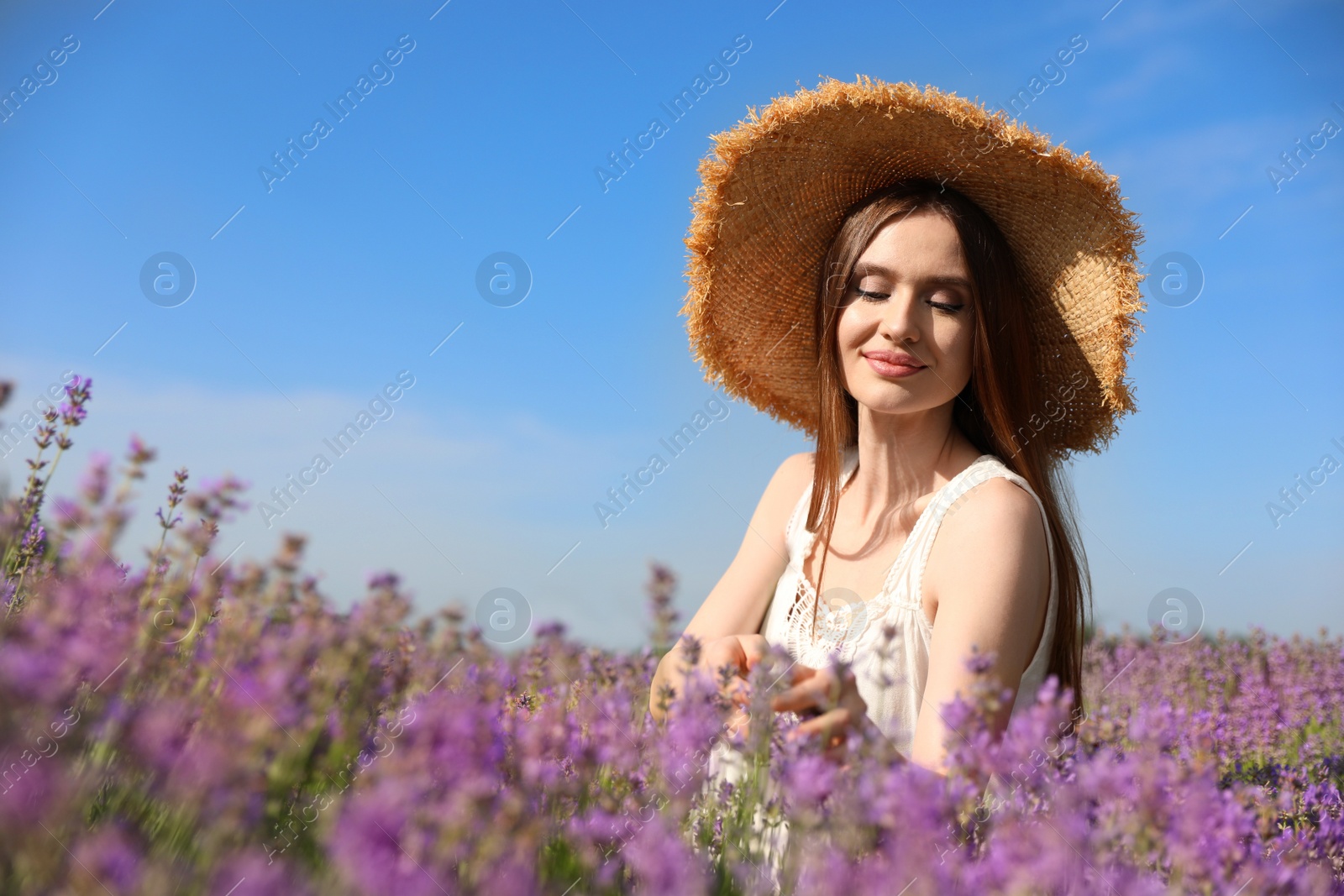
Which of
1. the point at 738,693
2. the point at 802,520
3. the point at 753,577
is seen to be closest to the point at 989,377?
the point at 802,520

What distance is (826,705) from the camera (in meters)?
1.58

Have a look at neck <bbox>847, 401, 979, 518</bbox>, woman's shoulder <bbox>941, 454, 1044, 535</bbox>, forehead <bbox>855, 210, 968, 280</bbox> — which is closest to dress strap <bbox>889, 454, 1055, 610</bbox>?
woman's shoulder <bbox>941, 454, 1044, 535</bbox>

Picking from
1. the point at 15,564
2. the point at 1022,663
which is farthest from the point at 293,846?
the point at 1022,663

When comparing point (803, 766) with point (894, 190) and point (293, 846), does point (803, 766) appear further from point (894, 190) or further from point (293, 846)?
point (894, 190)

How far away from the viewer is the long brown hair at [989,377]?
2811 millimetres

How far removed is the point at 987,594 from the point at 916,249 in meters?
1.03

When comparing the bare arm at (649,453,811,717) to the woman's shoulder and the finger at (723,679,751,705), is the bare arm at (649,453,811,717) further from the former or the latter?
the finger at (723,679,751,705)

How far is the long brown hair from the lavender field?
0.92 metres

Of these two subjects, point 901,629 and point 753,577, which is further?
point 753,577

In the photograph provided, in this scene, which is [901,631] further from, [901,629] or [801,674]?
[801,674]

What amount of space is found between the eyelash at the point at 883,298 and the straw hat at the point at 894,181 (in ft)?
1.59

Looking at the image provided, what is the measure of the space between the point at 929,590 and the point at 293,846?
6.39ft

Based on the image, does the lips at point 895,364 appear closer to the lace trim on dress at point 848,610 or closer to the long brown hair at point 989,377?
the long brown hair at point 989,377

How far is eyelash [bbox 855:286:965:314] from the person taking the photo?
2.78m
